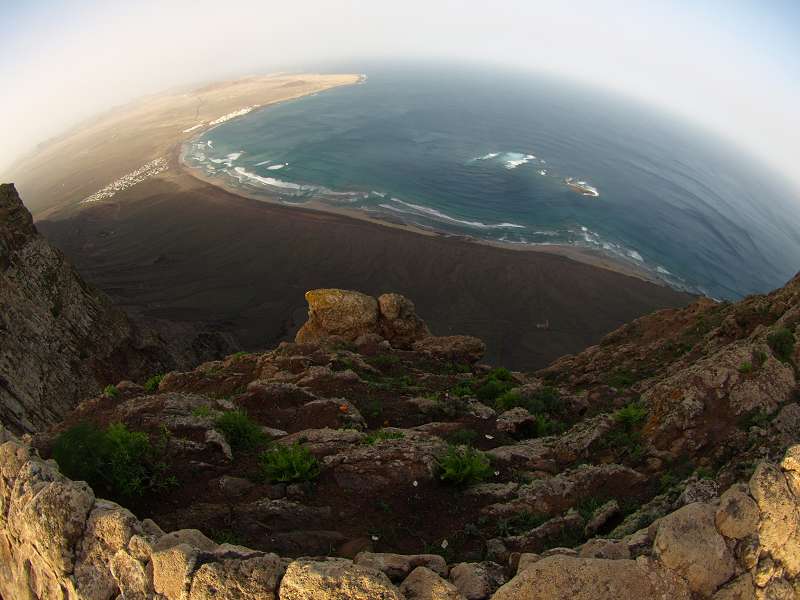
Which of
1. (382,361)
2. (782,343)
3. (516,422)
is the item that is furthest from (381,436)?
(782,343)

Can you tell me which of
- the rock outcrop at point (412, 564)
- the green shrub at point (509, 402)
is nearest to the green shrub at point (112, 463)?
the rock outcrop at point (412, 564)

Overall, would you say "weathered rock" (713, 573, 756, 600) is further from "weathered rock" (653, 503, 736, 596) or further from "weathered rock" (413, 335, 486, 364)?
"weathered rock" (413, 335, 486, 364)

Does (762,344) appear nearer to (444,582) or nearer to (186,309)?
(444,582)

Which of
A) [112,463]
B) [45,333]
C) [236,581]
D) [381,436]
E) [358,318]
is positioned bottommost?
[358,318]

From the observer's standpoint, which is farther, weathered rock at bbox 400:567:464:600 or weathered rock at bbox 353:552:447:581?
weathered rock at bbox 353:552:447:581

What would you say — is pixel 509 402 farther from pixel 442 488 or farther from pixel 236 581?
pixel 236 581

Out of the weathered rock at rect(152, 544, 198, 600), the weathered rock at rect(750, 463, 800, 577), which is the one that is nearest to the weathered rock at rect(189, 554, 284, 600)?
the weathered rock at rect(152, 544, 198, 600)
